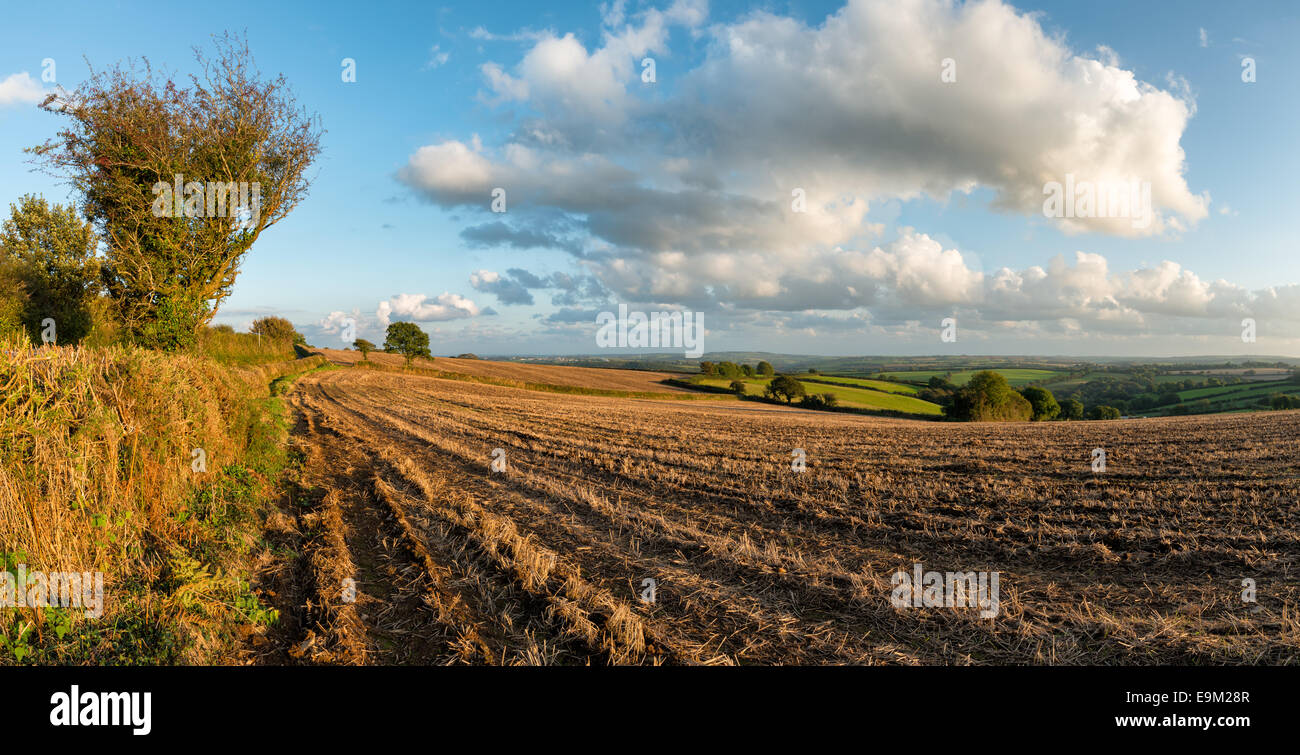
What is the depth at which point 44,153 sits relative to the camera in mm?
16344

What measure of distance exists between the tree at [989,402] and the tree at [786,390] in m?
17.6

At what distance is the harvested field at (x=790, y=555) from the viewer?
4.57 m

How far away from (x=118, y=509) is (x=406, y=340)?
78.4 m

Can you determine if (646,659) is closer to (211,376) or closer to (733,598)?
(733,598)

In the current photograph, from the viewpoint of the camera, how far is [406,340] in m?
77.5

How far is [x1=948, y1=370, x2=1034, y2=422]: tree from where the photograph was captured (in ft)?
172

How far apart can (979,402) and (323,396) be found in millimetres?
61465

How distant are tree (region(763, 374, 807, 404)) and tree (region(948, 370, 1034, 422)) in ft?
57.8

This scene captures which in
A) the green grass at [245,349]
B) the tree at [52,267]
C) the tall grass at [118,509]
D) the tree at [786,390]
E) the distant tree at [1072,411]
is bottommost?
the distant tree at [1072,411]

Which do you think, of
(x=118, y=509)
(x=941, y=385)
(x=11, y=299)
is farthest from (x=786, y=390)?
(x=11, y=299)

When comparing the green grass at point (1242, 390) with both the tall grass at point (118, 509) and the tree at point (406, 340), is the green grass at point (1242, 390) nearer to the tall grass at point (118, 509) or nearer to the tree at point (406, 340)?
the tall grass at point (118, 509)

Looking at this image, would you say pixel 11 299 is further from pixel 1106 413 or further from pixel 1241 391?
pixel 1241 391

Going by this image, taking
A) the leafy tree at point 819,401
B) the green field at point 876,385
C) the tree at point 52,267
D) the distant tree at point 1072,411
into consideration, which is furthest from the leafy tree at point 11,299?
the distant tree at point 1072,411

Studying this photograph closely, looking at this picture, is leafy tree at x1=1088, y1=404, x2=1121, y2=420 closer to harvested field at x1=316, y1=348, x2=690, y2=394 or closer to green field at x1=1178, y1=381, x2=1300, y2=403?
green field at x1=1178, y1=381, x2=1300, y2=403
